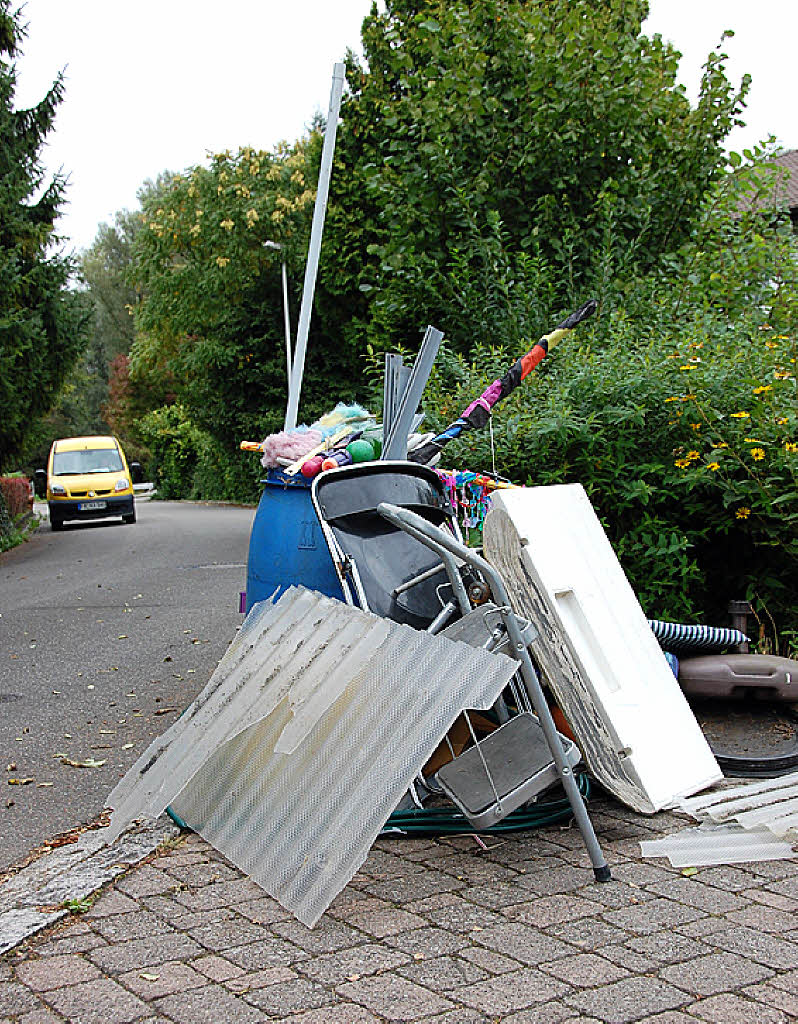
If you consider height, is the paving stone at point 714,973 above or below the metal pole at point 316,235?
below

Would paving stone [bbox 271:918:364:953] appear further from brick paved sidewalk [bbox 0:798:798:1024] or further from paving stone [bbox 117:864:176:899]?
paving stone [bbox 117:864:176:899]

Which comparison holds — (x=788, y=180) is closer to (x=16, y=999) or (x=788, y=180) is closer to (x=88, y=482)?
(x=16, y=999)

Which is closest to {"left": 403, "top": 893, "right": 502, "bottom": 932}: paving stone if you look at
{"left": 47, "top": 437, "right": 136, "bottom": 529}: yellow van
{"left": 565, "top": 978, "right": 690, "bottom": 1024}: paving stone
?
{"left": 565, "top": 978, "right": 690, "bottom": 1024}: paving stone

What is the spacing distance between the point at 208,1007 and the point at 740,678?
3.16 metres

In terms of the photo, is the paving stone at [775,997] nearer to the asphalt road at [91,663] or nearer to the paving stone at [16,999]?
the paving stone at [16,999]

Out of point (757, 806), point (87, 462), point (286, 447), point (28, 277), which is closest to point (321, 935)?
point (757, 806)

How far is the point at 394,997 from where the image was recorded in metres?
2.76

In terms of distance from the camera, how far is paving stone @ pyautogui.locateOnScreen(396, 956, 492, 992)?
2.83 meters

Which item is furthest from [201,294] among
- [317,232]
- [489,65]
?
[317,232]

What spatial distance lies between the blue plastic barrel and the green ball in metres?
0.32

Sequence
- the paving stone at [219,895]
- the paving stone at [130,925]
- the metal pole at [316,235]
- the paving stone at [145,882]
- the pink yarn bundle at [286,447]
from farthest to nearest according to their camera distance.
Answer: the metal pole at [316,235]
the pink yarn bundle at [286,447]
the paving stone at [145,882]
the paving stone at [219,895]
the paving stone at [130,925]

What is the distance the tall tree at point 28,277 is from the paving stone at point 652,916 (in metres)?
13.8

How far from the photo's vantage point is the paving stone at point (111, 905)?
3.34 m

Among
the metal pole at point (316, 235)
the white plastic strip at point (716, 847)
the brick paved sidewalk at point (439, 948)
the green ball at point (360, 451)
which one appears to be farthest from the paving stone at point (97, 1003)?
the metal pole at point (316, 235)
